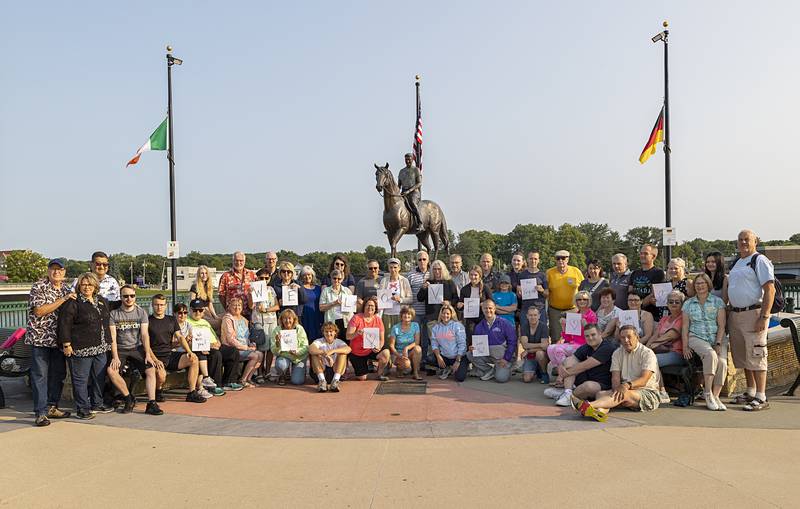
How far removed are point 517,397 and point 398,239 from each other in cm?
855

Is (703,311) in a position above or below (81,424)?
above

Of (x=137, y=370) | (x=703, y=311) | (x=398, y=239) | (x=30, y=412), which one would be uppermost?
(x=398, y=239)

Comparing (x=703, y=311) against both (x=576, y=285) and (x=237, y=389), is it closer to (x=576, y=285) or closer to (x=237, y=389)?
(x=576, y=285)

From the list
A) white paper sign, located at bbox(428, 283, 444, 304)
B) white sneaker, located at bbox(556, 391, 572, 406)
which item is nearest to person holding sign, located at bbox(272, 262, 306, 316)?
white paper sign, located at bbox(428, 283, 444, 304)

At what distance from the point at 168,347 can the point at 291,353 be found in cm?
182

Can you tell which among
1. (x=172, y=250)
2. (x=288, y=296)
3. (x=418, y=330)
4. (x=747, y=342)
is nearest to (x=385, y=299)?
(x=418, y=330)

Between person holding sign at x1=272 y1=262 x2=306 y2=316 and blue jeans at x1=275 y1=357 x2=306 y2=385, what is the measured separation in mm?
907

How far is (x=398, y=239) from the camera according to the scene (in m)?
15.6

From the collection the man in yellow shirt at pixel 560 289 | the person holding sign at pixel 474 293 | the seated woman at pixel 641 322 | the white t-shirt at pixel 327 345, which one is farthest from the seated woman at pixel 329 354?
the seated woman at pixel 641 322

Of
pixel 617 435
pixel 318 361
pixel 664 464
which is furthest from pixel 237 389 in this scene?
pixel 664 464

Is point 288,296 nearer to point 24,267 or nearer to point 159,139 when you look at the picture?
point 159,139

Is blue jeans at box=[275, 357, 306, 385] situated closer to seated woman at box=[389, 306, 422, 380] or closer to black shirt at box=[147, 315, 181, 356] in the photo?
seated woman at box=[389, 306, 422, 380]

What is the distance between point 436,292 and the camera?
30.9 ft

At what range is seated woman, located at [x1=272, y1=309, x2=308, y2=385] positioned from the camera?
8688mm
